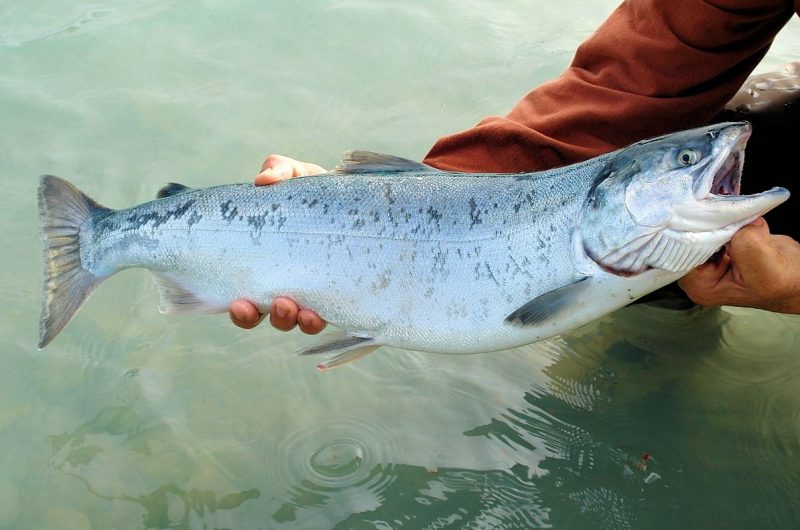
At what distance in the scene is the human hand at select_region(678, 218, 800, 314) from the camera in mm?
2713

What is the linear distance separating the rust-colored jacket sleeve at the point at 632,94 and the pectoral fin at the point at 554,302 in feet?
3.48

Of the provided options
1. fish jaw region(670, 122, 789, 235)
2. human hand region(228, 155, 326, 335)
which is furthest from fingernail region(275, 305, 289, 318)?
fish jaw region(670, 122, 789, 235)

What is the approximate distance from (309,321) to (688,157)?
4.79ft

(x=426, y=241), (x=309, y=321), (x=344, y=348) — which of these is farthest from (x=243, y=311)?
(x=426, y=241)

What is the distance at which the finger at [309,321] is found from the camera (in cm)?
316

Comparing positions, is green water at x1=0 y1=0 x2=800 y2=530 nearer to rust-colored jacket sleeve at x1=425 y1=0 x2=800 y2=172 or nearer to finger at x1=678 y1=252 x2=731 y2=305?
finger at x1=678 y1=252 x2=731 y2=305

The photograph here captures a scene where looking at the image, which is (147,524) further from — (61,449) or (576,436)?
(576,436)

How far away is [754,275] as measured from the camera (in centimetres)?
280

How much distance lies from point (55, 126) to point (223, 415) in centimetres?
264

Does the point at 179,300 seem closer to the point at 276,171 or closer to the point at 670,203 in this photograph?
the point at 276,171

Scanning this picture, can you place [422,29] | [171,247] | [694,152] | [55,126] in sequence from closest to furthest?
1. [694,152]
2. [171,247]
3. [55,126]
4. [422,29]

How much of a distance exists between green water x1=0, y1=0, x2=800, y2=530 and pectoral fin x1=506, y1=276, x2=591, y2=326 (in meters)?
0.91

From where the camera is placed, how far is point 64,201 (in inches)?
131

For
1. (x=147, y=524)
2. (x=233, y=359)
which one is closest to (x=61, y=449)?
(x=147, y=524)
